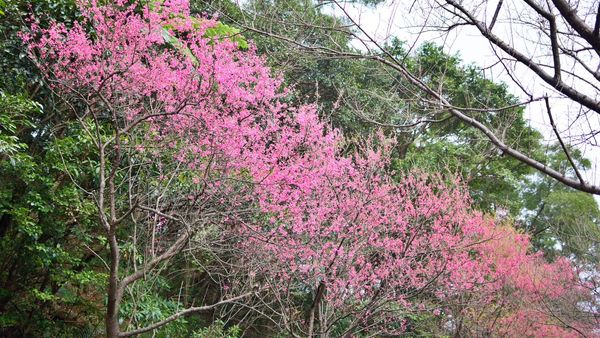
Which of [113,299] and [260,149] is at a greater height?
[260,149]

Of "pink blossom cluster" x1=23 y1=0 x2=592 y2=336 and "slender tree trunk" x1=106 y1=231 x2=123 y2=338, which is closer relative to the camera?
"slender tree trunk" x1=106 y1=231 x2=123 y2=338

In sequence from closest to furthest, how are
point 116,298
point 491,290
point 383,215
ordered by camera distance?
1. point 116,298
2. point 383,215
3. point 491,290

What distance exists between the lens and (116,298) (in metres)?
3.67

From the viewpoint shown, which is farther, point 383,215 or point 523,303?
point 523,303

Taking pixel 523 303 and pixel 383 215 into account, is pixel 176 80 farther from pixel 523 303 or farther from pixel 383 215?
pixel 523 303

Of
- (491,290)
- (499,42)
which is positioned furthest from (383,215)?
(499,42)

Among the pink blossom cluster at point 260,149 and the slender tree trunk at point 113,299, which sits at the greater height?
the pink blossom cluster at point 260,149

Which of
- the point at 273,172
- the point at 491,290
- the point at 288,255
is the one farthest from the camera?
the point at 491,290

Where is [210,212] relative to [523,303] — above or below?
above

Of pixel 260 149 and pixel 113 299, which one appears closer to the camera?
pixel 113 299

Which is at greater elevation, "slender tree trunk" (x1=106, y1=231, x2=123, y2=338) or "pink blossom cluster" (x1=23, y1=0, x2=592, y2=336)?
"pink blossom cluster" (x1=23, y1=0, x2=592, y2=336)

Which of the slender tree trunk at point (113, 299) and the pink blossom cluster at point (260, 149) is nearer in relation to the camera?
the slender tree trunk at point (113, 299)

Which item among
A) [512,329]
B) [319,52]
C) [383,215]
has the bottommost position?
[512,329]

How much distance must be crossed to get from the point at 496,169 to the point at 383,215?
732 centimetres
